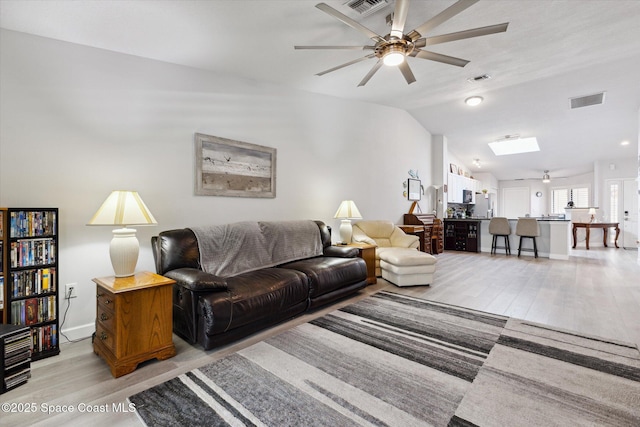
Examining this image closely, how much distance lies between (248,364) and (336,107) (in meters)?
4.01

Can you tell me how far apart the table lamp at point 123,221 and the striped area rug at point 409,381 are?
0.94 metres

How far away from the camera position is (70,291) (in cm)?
241

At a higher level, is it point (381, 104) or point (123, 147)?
point (381, 104)

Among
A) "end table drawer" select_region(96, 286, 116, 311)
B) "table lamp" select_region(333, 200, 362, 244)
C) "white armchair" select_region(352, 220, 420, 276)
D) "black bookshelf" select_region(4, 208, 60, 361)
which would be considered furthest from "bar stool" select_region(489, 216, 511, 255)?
"black bookshelf" select_region(4, 208, 60, 361)

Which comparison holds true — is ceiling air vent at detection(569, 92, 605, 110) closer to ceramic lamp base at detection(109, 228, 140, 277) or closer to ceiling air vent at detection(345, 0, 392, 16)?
ceiling air vent at detection(345, 0, 392, 16)

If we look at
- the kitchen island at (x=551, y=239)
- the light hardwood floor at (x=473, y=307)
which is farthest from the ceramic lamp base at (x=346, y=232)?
the kitchen island at (x=551, y=239)

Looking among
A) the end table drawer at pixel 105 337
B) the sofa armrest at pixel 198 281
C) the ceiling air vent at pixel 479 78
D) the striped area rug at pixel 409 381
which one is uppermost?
the ceiling air vent at pixel 479 78

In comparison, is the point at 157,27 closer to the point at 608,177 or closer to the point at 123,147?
the point at 123,147

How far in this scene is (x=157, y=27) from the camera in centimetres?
240

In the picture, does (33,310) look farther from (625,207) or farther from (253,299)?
(625,207)

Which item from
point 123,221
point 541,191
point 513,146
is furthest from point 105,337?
point 541,191

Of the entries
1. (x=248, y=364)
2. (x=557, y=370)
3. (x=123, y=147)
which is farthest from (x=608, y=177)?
(x=123, y=147)

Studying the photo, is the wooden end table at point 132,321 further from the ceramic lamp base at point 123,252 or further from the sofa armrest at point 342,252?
the sofa armrest at point 342,252

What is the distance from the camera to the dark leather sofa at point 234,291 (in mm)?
2172
